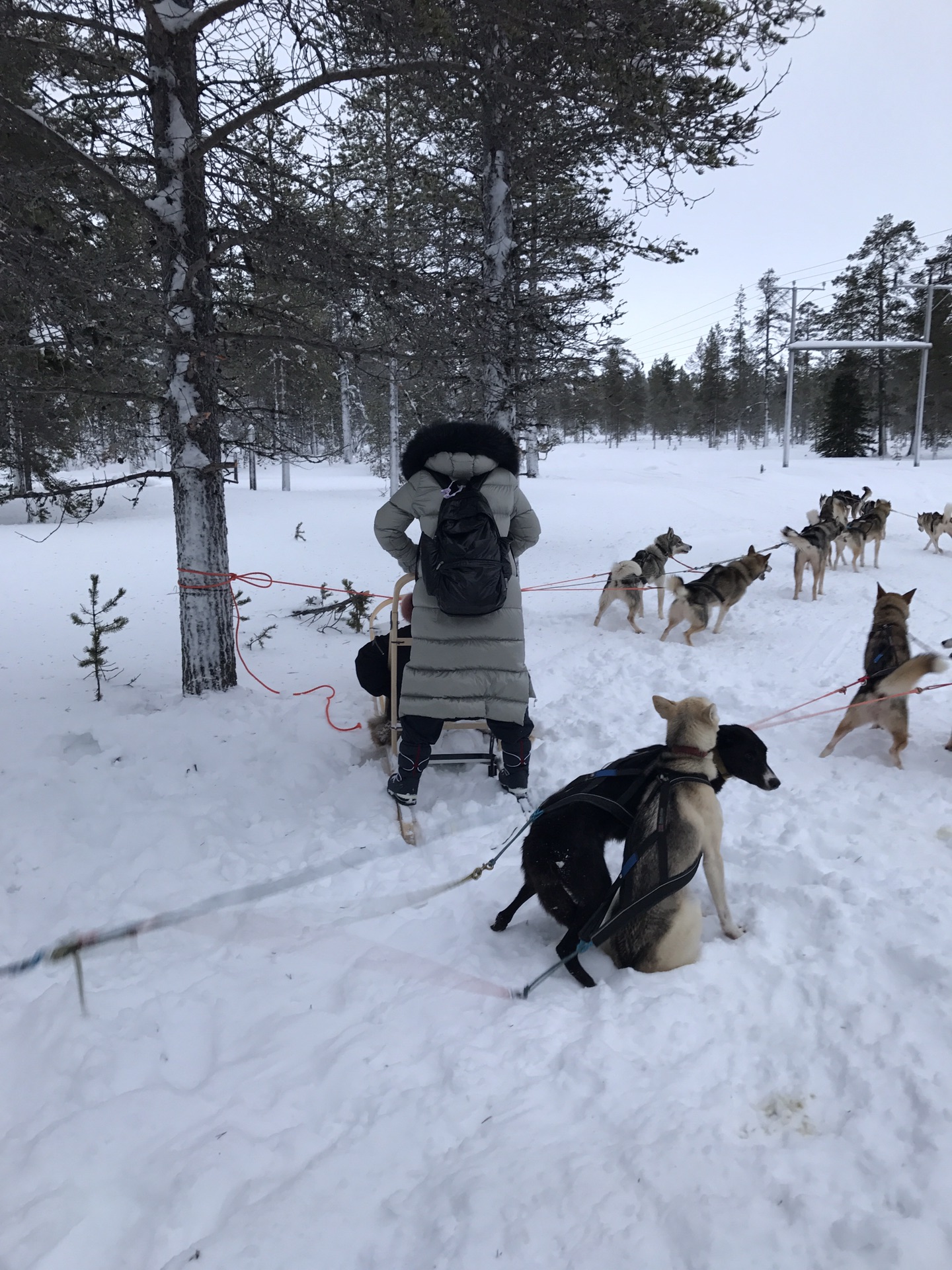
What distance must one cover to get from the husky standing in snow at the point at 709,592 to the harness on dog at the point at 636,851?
16.9ft

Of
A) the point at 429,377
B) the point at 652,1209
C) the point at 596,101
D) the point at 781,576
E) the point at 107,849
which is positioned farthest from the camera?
the point at 781,576

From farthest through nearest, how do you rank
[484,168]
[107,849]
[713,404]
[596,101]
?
[713,404], [484,168], [596,101], [107,849]

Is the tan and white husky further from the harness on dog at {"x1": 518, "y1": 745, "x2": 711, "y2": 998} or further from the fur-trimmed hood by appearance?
the fur-trimmed hood

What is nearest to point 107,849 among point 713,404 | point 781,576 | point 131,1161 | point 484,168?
point 131,1161

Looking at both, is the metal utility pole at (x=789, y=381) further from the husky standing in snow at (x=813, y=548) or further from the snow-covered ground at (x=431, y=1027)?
the snow-covered ground at (x=431, y=1027)

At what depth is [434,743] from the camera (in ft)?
13.8

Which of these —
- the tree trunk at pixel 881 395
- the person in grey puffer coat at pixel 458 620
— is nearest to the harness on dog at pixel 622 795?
the person in grey puffer coat at pixel 458 620

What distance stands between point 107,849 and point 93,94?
16.8ft

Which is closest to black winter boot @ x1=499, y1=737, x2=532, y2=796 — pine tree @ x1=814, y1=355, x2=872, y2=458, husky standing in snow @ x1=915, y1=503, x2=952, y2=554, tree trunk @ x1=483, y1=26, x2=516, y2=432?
tree trunk @ x1=483, y1=26, x2=516, y2=432

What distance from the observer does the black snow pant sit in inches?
159

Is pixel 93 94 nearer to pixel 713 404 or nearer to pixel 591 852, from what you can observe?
pixel 591 852

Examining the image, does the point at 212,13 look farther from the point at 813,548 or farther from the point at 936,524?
the point at 936,524

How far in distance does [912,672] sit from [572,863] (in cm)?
309

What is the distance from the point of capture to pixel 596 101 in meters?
5.03
